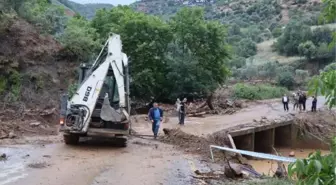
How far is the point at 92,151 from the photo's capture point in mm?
16719

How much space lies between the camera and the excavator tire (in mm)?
17500

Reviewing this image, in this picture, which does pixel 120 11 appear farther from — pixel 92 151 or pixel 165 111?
pixel 92 151

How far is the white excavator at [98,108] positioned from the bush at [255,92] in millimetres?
32654

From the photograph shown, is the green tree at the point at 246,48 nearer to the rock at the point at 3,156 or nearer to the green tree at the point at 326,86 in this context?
the rock at the point at 3,156

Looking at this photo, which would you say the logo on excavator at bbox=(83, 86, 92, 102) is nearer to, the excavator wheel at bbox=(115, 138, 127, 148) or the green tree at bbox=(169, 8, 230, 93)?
the excavator wheel at bbox=(115, 138, 127, 148)

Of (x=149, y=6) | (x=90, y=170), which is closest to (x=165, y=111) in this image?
(x=90, y=170)

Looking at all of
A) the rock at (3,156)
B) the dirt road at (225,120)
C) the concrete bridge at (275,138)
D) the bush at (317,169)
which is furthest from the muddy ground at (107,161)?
the bush at (317,169)

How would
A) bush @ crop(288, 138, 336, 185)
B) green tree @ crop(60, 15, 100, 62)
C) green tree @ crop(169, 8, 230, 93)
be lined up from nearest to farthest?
bush @ crop(288, 138, 336, 185) < green tree @ crop(60, 15, 100, 62) < green tree @ crop(169, 8, 230, 93)

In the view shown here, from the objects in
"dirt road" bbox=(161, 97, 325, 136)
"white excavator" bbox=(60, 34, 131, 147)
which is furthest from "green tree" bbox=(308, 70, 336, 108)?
"dirt road" bbox=(161, 97, 325, 136)

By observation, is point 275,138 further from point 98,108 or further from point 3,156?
point 3,156

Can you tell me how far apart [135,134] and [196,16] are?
64.2 ft

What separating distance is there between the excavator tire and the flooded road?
0.87ft

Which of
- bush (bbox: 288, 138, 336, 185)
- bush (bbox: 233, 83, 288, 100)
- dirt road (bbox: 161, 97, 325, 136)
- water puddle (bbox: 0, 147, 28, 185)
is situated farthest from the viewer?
bush (bbox: 233, 83, 288, 100)

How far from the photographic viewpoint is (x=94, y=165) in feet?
46.8
